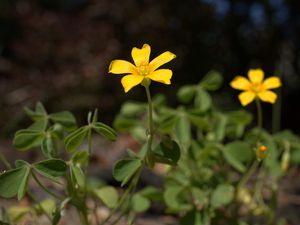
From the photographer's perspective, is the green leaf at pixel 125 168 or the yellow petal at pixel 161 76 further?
the green leaf at pixel 125 168

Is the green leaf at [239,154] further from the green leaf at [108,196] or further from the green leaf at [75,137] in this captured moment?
the green leaf at [75,137]

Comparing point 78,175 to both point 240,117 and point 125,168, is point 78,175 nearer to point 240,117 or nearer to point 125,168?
point 125,168

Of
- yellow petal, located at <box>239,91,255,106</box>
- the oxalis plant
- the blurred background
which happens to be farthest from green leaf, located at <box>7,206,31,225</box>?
the blurred background

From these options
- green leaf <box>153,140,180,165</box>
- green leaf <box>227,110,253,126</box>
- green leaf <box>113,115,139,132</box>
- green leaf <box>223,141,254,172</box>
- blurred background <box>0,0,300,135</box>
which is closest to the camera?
green leaf <box>153,140,180,165</box>

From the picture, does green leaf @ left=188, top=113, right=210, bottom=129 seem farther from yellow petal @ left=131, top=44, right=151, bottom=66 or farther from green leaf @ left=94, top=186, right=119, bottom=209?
yellow petal @ left=131, top=44, right=151, bottom=66

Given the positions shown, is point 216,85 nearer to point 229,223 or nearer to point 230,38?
point 229,223

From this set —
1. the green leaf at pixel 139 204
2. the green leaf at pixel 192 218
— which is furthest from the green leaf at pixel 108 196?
the green leaf at pixel 192 218

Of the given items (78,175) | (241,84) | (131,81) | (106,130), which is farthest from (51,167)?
(241,84)

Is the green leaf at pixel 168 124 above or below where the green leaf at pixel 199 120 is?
above
